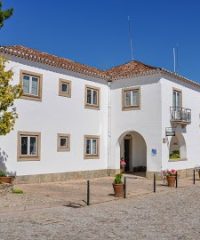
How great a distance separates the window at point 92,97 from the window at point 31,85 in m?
4.12

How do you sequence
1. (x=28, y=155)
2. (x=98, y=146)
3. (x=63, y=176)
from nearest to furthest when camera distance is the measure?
(x=28, y=155) → (x=63, y=176) → (x=98, y=146)

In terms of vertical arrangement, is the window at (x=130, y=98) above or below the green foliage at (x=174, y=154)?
above

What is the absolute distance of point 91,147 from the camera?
23656 mm

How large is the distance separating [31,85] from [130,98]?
24.9 ft

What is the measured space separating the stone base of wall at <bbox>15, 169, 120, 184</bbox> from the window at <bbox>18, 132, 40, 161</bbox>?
3.30 ft

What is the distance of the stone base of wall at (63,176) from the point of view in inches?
744

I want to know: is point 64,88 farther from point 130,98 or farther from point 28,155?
point 130,98

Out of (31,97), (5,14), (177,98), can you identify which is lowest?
(31,97)

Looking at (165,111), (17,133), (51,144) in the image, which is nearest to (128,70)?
(165,111)

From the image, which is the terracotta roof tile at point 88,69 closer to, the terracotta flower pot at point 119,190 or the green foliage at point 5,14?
the green foliage at point 5,14

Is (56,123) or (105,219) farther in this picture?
(56,123)

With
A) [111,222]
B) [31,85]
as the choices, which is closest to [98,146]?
[31,85]

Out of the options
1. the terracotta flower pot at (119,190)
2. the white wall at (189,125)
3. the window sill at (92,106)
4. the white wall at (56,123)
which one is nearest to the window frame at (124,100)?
the white wall at (56,123)

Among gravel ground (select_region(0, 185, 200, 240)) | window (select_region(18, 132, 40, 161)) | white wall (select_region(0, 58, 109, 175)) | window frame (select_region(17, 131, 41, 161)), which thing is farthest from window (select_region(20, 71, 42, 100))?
gravel ground (select_region(0, 185, 200, 240))
